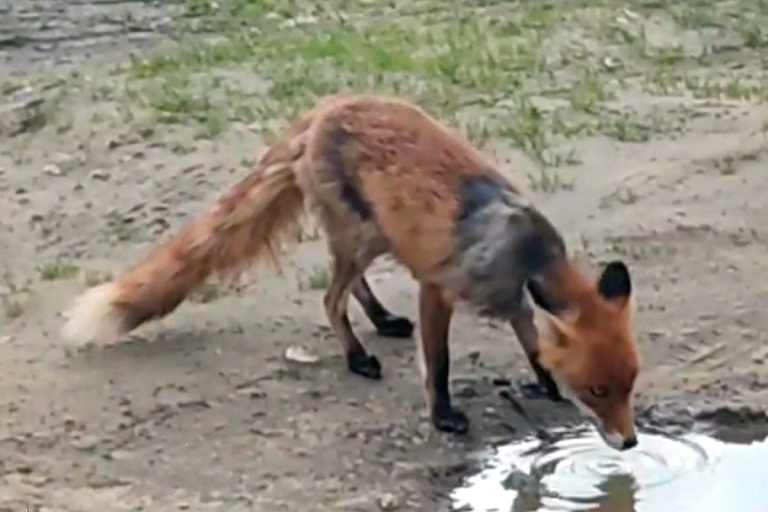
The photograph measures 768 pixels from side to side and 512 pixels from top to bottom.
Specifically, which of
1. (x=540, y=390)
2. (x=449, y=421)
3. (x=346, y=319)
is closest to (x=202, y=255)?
(x=346, y=319)

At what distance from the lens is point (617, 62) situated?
1100 centimetres

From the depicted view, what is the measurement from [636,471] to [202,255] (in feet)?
6.38

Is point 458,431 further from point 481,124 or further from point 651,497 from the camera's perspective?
point 481,124

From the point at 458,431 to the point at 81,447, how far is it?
1.32m

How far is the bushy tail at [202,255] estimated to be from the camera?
267 inches

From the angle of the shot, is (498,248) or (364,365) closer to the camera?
(498,248)

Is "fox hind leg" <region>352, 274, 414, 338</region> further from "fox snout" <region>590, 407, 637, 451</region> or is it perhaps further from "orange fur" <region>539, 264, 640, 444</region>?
"fox snout" <region>590, 407, 637, 451</region>

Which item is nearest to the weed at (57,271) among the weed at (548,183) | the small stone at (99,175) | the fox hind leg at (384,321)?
the small stone at (99,175)

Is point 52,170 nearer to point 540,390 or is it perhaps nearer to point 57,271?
point 57,271

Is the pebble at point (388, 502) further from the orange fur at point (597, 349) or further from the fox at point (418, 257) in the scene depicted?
the orange fur at point (597, 349)

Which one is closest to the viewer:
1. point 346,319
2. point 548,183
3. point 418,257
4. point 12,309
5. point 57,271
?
point 418,257

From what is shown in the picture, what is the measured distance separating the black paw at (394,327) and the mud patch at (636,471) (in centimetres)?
103

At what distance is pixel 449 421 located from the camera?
6.20m

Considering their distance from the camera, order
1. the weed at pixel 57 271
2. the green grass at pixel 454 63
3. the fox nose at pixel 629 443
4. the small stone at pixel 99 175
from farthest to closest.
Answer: the green grass at pixel 454 63 < the small stone at pixel 99 175 < the weed at pixel 57 271 < the fox nose at pixel 629 443
